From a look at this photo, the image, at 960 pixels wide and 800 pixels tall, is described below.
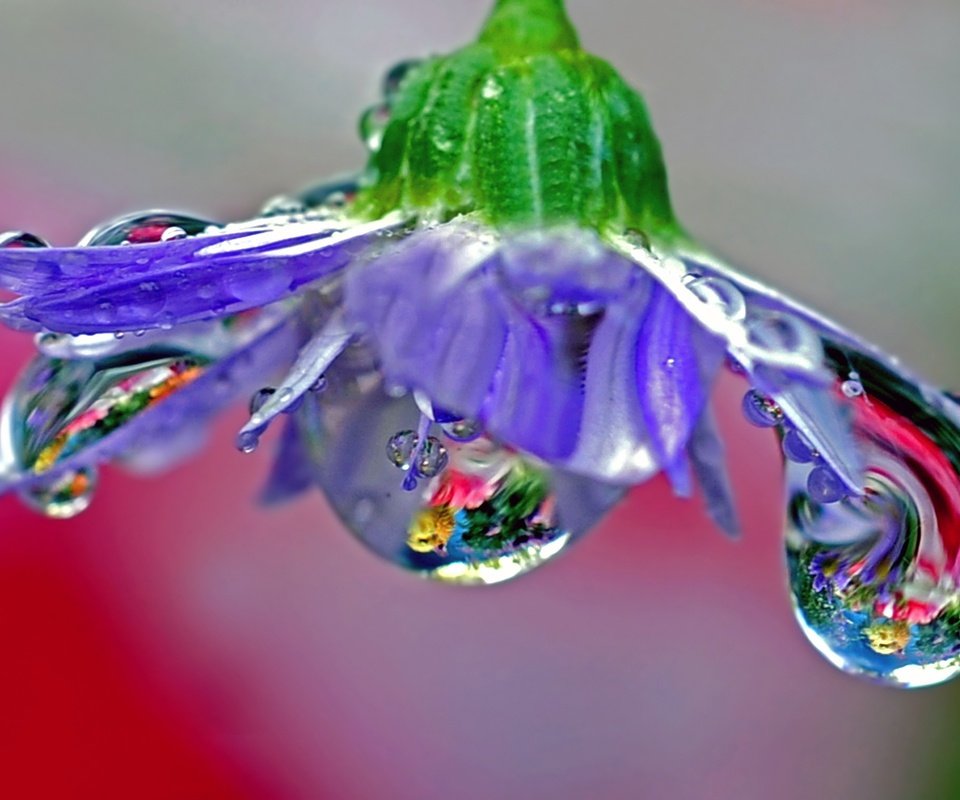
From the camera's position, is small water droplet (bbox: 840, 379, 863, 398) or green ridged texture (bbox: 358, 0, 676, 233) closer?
small water droplet (bbox: 840, 379, 863, 398)

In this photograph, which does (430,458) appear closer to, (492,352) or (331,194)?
(492,352)

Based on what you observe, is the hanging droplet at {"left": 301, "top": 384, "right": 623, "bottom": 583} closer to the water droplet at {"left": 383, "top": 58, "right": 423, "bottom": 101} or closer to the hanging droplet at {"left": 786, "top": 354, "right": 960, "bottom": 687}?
the hanging droplet at {"left": 786, "top": 354, "right": 960, "bottom": 687}

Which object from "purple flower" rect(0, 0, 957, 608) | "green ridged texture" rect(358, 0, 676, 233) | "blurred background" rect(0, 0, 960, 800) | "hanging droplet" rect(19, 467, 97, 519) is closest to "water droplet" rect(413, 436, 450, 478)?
"purple flower" rect(0, 0, 957, 608)

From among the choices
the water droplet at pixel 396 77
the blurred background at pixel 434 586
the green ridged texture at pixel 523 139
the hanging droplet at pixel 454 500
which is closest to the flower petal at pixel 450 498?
the hanging droplet at pixel 454 500

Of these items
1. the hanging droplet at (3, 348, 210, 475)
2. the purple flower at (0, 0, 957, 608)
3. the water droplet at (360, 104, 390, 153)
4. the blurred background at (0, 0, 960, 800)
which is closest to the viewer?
the purple flower at (0, 0, 957, 608)

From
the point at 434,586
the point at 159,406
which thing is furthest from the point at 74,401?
the point at 434,586

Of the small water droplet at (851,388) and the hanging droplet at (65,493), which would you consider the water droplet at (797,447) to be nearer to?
the small water droplet at (851,388)

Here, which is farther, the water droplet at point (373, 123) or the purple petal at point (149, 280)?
the water droplet at point (373, 123)

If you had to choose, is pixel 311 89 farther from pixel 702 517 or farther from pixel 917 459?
pixel 917 459
